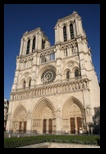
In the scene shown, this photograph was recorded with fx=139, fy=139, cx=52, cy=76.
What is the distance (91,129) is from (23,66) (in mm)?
18959

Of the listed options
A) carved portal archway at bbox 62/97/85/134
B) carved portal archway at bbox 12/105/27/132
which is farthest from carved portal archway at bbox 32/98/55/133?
carved portal archway at bbox 12/105/27/132

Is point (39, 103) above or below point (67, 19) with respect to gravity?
below

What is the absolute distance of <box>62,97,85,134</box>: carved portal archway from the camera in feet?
63.6

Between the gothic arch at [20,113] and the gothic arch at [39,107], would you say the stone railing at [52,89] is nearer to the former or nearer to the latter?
the gothic arch at [39,107]

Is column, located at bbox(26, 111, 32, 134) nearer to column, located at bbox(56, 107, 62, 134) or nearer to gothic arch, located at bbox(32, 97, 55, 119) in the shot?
gothic arch, located at bbox(32, 97, 55, 119)

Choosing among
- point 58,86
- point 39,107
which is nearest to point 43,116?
point 39,107

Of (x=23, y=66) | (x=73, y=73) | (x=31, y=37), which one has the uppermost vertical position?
(x=31, y=37)

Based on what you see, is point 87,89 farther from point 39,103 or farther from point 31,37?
point 31,37

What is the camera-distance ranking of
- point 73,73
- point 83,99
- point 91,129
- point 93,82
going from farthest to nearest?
point 73,73
point 93,82
point 83,99
point 91,129

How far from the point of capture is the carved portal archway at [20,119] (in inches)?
946

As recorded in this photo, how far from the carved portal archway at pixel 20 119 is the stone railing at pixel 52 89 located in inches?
83.9

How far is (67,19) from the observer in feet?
93.4

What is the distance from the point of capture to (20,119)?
80.8 feet

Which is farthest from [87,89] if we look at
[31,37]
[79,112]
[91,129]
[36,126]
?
[31,37]
